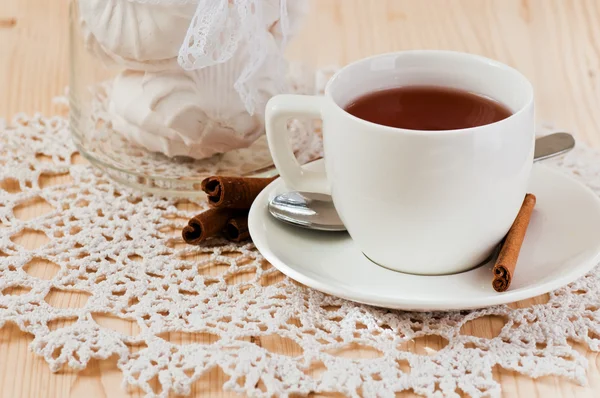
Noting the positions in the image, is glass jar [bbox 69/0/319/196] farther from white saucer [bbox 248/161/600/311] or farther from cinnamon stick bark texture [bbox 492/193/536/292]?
cinnamon stick bark texture [bbox 492/193/536/292]

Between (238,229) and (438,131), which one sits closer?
(438,131)

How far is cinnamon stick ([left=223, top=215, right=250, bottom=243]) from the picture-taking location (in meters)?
0.81

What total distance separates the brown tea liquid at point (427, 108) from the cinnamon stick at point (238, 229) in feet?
0.50

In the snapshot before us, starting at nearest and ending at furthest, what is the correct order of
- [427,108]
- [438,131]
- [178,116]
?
[438,131] < [427,108] < [178,116]

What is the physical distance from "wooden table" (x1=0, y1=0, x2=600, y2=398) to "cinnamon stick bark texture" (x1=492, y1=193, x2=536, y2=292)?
0.29 meters

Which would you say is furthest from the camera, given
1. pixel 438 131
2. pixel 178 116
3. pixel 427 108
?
pixel 178 116

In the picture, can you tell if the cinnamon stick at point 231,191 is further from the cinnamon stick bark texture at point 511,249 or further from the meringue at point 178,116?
the cinnamon stick bark texture at point 511,249

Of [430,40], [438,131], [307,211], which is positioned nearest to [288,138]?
[307,211]

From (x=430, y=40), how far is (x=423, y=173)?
71cm

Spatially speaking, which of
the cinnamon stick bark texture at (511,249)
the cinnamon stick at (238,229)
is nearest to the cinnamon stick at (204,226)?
the cinnamon stick at (238,229)

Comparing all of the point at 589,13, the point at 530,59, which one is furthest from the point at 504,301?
the point at 589,13

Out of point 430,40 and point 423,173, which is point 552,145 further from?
point 430,40

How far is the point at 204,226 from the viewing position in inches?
31.2

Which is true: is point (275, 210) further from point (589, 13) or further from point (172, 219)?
point (589, 13)
